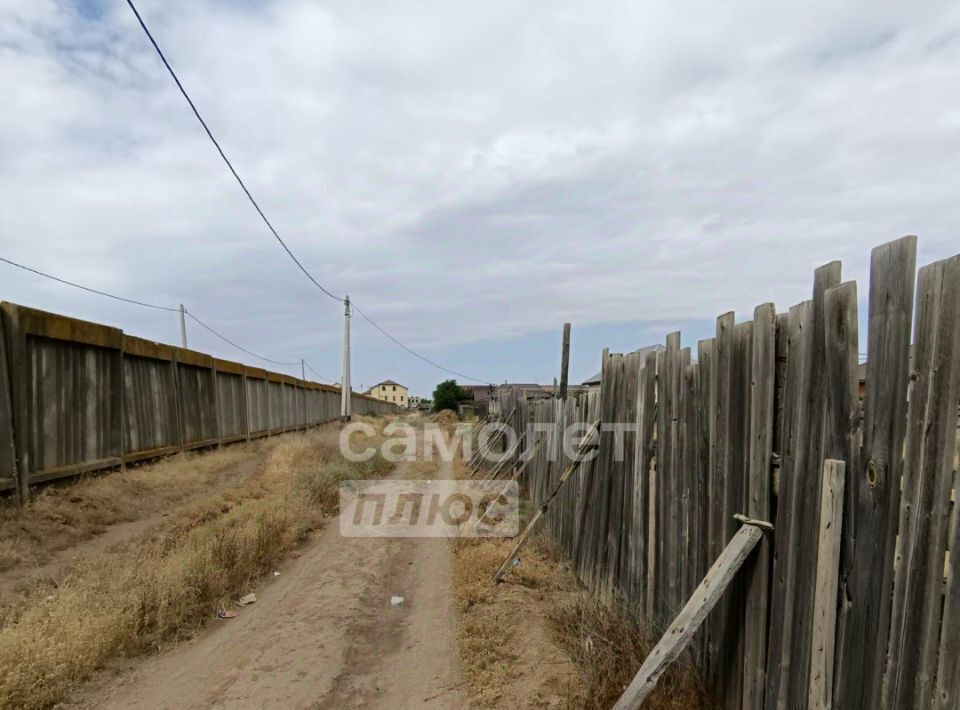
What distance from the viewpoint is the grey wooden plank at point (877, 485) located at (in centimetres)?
194

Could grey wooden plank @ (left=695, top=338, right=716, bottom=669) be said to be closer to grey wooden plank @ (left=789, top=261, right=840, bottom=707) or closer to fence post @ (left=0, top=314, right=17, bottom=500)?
grey wooden plank @ (left=789, top=261, right=840, bottom=707)

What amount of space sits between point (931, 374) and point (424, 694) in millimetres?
3684

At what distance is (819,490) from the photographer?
2.36 m

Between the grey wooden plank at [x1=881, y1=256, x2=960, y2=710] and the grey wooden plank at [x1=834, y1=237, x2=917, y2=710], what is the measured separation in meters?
0.06

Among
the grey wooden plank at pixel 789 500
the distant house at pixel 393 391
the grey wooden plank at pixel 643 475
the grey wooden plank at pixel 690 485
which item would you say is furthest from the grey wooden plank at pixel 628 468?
the distant house at pixel 393 391

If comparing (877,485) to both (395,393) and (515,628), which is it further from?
(395,393)

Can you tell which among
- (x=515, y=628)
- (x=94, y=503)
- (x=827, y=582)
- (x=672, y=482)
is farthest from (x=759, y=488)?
(x=94, y=503)

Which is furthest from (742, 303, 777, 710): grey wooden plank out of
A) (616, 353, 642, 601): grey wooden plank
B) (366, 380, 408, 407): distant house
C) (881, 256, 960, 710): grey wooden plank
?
(366, 380, 408, 407): distant house

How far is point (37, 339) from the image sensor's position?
25.5ft

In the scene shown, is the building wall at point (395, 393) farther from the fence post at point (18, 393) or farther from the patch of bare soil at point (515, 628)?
the patch of bare soil at point (515, 628)

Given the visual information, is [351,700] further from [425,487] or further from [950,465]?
[425,487]

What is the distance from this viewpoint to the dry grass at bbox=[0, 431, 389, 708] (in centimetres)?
385

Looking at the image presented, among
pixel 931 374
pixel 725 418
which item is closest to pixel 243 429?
pixel 725 418

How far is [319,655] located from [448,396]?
7273cm
